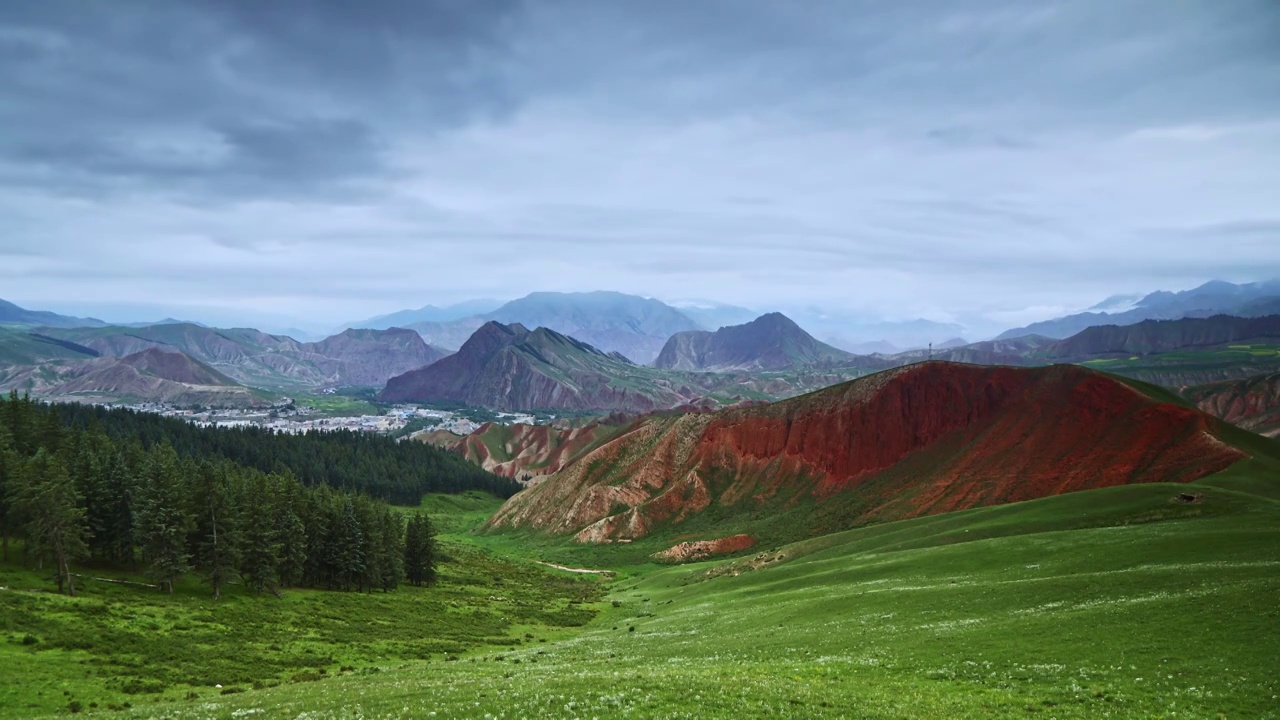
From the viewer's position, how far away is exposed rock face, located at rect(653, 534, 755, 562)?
106 meters

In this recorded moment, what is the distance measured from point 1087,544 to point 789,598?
2071 centimetres

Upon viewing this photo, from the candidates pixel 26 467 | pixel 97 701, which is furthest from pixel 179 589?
pixel 97 701

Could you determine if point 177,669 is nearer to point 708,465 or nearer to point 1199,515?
point 1199,515

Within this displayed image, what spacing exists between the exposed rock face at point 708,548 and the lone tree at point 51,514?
78.3 meters

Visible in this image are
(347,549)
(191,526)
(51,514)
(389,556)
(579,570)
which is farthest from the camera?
(579,570)

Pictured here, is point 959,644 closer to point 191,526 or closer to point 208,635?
point 208,635

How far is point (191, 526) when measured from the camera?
58094mm

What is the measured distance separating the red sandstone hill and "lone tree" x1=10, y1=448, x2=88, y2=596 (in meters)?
90.9

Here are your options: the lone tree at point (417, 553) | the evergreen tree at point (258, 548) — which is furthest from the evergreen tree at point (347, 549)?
the lone tree at point (417, 553)

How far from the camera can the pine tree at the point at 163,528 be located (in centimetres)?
5591

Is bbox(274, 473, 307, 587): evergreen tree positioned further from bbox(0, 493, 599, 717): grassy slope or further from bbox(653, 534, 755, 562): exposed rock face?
bbox(653, 534, 755, 562): exposed rock face

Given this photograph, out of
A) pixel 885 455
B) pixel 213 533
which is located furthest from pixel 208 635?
pixel 885 455

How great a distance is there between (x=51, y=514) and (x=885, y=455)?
12134 cm

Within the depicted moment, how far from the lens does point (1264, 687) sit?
18.6m
